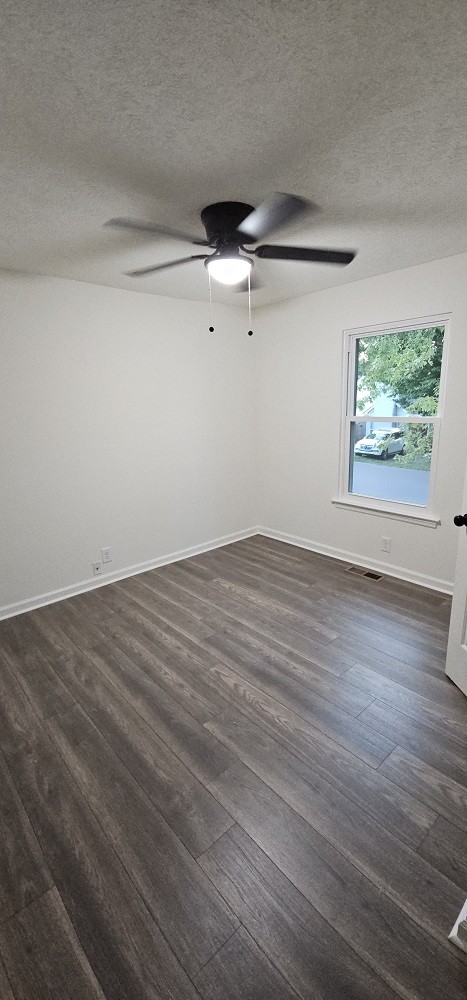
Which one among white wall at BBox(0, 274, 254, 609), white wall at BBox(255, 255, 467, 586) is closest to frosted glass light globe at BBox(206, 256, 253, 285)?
white wall at BBox(0, 274, 254, 609)

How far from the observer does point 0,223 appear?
196 cm

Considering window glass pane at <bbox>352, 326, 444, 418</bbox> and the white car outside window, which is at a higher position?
window glass pane at <bbox>352, 326, 444, 418</bbox>

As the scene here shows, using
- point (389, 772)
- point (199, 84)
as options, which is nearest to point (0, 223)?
point (199, 84)

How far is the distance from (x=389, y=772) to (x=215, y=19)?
2.46 meters

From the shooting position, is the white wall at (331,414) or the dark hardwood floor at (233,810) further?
the white wall at (331,414)

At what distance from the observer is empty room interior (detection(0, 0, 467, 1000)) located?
1083 mm

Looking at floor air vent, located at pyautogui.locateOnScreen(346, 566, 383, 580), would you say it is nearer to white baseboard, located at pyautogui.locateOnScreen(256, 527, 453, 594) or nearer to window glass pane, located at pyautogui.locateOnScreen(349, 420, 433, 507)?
white baseboard, located at pyautogui.locateOnScreen(256, 527, 453, 594)

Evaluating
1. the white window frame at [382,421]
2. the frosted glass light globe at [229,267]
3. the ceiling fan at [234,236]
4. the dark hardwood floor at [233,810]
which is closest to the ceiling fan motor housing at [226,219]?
the ceiling fan at [234,236]

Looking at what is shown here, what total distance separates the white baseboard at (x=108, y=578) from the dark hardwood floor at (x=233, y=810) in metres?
0.37

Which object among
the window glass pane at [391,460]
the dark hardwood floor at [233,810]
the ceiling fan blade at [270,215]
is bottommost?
the dark hardwood floor at [233,810]

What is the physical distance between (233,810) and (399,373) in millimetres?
3046

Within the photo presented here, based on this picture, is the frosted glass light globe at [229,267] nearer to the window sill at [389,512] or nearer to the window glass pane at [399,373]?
the window glass pane at [399,373]

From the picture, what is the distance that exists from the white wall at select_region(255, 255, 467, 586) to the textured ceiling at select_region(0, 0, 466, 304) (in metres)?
0.74

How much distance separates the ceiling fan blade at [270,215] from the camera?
1544 millimetres
